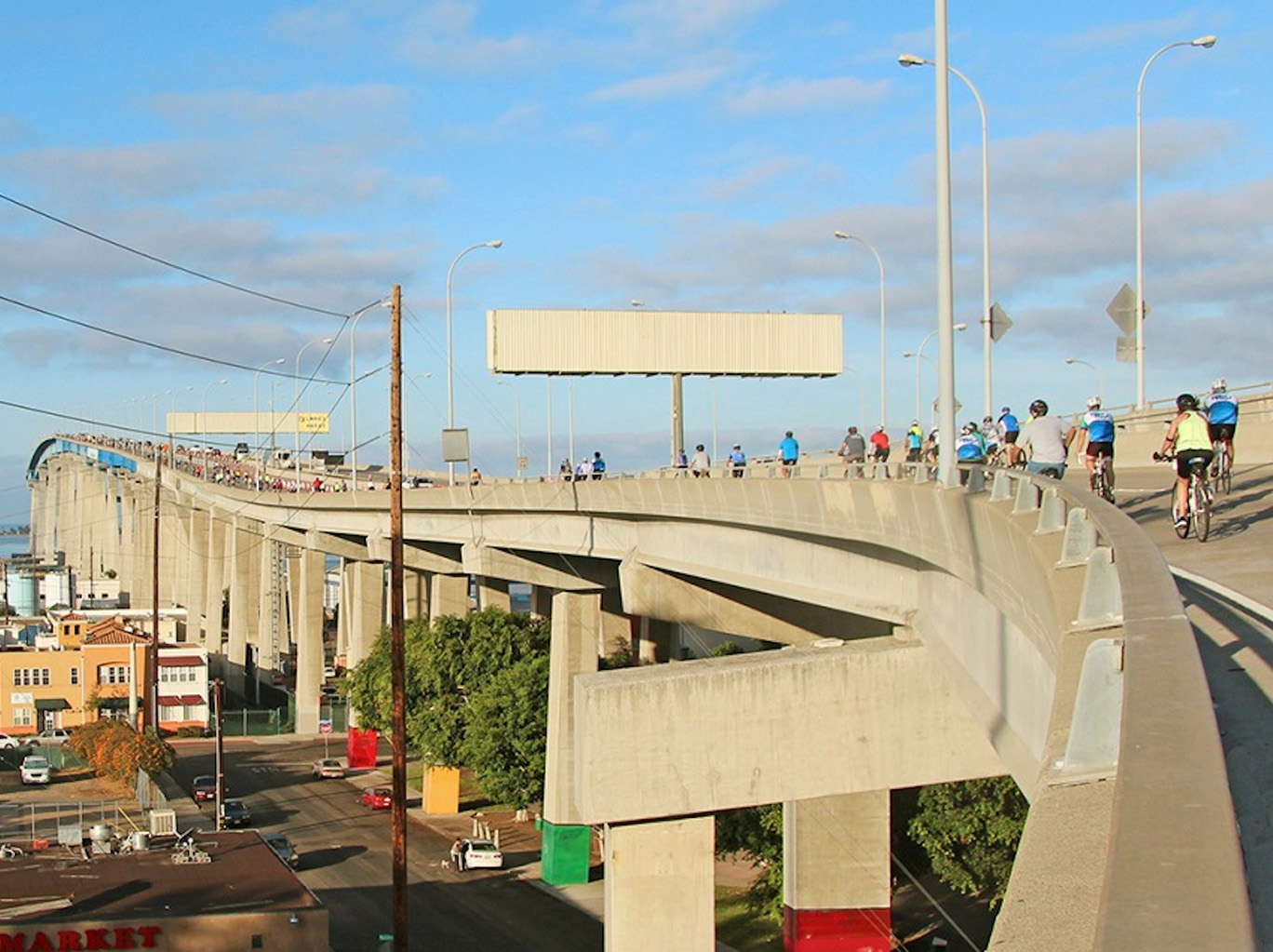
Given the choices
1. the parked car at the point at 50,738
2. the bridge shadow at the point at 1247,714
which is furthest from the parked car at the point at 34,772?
the bridge shadow at the point at 1247,714

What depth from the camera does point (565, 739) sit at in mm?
46625

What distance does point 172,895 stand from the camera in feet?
113

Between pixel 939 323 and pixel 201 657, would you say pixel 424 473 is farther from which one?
pixel 939 323

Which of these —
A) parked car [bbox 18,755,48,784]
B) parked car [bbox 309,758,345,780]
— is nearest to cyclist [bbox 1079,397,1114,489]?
parked car [bbox 309,758,345,780]

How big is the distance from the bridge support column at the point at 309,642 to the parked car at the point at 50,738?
40.4 ft

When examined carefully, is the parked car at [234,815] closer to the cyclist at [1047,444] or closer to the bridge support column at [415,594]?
the bridge support column at [415,594]

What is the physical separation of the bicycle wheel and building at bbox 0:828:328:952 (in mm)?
A: 19830

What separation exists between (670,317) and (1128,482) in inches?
1063

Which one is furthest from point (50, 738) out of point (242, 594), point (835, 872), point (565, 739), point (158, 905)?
point (835, 872)

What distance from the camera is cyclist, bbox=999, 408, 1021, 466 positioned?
2580 centimetres

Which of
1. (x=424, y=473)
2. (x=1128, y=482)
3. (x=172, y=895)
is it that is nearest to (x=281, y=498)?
(x=424, y=473)

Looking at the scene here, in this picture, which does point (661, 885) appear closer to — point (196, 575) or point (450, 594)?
point (450, 594)

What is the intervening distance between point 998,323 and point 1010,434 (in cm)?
626

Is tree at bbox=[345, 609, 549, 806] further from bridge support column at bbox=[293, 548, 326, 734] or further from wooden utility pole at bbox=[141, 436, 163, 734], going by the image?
bridge support column at bbox=[293, 548, 326, 734]
